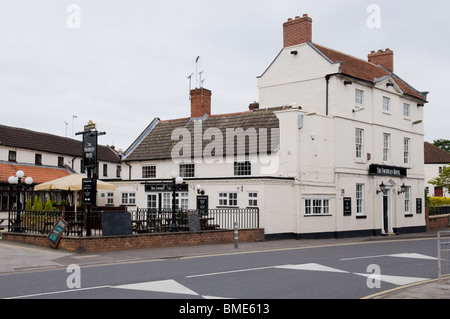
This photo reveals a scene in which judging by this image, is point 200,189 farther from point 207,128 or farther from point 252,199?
point 207,128

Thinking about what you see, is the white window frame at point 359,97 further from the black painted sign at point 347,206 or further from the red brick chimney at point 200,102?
the red brick chimney at point 200,102

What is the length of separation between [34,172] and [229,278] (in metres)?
31.4

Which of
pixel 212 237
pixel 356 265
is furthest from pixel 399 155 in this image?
pixel 356 265

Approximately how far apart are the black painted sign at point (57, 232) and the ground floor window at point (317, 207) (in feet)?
44.2

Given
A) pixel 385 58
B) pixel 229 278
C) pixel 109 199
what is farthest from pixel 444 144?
pixel 229 278

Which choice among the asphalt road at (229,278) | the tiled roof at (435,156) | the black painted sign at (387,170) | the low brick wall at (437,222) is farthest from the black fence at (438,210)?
the tiled roof at (435,156)

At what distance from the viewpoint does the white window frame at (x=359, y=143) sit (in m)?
30.4

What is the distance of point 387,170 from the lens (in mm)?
31922

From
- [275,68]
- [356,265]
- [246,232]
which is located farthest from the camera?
[275,68]

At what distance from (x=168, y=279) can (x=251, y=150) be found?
692 inches
